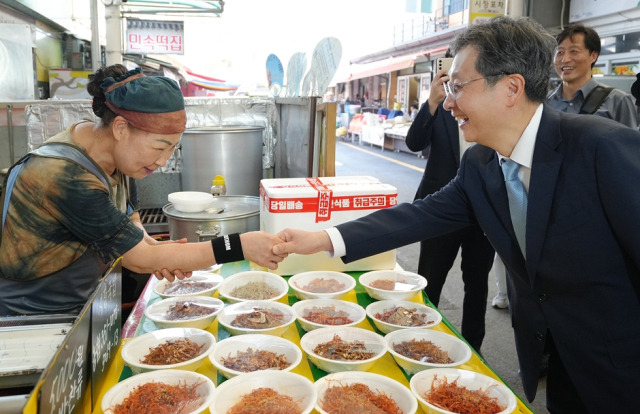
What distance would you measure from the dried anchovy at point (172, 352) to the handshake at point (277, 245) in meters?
0.47

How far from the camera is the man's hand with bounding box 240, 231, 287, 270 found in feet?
6.35

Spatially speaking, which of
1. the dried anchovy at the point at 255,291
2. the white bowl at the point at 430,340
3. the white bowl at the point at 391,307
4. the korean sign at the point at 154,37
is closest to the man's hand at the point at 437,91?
the white bowl at the point at 391,307

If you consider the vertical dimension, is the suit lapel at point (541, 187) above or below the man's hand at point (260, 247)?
above

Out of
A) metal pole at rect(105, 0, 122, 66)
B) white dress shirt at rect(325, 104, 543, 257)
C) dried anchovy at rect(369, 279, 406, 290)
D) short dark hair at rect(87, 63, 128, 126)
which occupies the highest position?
metal pole at rect(105, 0, 122, 66)

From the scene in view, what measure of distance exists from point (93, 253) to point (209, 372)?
0.70 meters

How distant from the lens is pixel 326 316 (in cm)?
181

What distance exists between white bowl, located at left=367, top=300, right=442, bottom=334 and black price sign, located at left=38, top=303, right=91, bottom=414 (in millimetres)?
964

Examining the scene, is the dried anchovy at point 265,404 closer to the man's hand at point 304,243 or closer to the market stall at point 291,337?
the market stall at point 291,337

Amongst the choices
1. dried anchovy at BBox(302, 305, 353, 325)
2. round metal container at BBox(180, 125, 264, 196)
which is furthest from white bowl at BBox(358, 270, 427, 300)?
round metal container at BBox(180, 125, 264, 196)

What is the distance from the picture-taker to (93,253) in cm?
182

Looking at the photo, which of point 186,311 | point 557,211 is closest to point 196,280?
point 186,311

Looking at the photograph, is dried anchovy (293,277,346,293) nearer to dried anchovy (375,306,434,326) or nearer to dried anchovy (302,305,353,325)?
dried anchovy (302,305,353,325)

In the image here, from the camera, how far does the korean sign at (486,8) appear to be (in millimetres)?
4730

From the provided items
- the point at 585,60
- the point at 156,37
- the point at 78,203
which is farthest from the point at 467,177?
the point at 156,37
